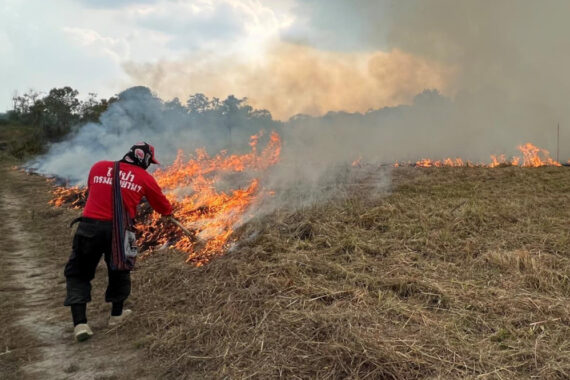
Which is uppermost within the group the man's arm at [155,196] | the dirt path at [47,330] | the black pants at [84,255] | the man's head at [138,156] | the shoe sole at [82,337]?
the man's head at [138,156]

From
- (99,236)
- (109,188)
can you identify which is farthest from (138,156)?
(99,236)

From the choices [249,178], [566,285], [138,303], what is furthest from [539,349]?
[249,178]

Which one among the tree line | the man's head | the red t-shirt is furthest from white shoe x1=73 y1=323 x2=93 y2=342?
the tree line

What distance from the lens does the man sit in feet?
14.0

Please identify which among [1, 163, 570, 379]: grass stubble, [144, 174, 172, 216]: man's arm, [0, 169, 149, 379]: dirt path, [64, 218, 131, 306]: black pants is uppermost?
[144, 174, 172, 216]: man's arm

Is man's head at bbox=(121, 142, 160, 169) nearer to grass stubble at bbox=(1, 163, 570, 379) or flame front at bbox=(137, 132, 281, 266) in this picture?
flame front at bbox=(137, 132, 281, 266)

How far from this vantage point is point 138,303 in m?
5.05

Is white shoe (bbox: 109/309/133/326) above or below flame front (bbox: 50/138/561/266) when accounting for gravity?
below

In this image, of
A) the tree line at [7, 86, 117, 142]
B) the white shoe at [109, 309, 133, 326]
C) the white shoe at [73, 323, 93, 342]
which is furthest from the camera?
the tree line at [7, 86, 117, 142]

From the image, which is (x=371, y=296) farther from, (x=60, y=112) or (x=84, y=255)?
(x=60, y=112)

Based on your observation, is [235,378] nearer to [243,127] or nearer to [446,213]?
[446,213]

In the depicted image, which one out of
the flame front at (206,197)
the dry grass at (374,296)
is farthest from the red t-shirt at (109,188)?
the dry grass at (374,296)

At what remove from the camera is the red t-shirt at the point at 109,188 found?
4.36m

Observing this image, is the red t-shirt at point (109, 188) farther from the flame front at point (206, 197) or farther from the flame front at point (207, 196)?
the flame front at point (207, 196)
